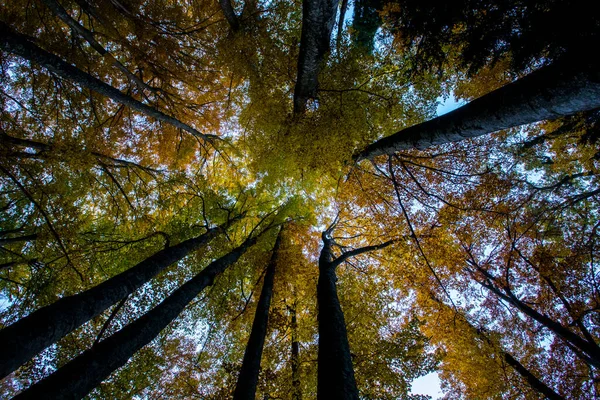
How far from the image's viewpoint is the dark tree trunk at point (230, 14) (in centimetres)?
551

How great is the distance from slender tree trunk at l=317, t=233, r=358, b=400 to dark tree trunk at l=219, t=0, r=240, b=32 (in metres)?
6.95

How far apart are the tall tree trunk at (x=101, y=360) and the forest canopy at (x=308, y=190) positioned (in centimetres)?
3

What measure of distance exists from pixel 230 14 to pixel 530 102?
6421 millimetres

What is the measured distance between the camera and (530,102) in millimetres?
2555

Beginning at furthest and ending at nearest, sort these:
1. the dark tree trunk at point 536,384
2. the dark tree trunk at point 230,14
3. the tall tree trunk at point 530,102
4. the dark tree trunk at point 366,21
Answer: the dark tree trunk at point 366,21 < the dark tree trunk at point 536,384 < the dark tree trunk at point 230,14 < the tall tree trunk at point 530,102

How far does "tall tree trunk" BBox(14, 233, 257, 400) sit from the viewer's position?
2.50 m

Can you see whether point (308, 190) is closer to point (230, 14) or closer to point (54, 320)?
point (230, 14)

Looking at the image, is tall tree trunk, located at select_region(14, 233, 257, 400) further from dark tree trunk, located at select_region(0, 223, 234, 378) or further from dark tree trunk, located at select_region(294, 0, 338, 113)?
dark tree trunk, located at select_region(294, 0, 338, 113)

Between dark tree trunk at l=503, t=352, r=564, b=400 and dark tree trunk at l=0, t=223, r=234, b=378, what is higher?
dark tree trunk at l=503, t=352, r=564, b=400

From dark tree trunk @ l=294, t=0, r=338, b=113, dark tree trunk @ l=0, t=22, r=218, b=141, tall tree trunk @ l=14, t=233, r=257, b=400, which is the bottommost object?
tall tree trunk @ l=14, t=233, r=257, b=400

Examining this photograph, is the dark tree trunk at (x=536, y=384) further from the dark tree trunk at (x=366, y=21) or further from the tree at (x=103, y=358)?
the dark tree trunk at (x=366, y=21)

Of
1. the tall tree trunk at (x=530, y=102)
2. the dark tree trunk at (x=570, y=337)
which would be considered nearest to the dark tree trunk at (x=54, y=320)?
the tall tree trunk at (x=530, y=102)

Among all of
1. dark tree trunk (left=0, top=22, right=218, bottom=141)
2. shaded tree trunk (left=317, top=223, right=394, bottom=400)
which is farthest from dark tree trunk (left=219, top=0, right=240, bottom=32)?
shaded tree trunk (left=317, top=223, right=394, bottom=400)

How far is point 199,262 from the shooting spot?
26.8 feet
